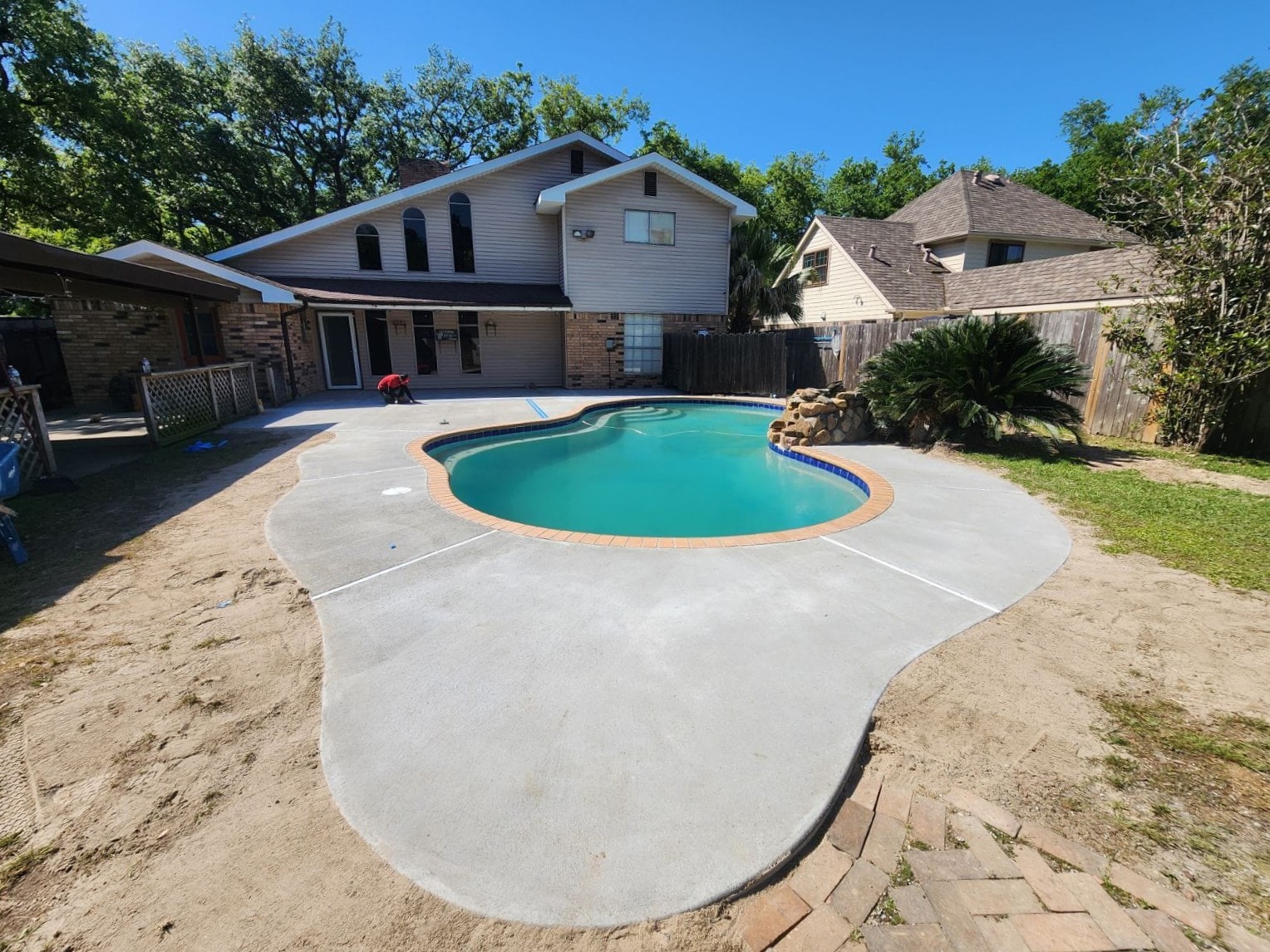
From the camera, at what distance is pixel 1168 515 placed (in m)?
5.08

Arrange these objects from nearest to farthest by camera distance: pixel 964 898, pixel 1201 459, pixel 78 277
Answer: pixel 964 898 < pixel 1201 459 < pixel 78 277

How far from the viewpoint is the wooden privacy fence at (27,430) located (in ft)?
20.1

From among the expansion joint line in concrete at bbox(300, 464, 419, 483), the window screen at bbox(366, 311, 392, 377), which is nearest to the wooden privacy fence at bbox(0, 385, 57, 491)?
the expansion joint line in concrete at bbox(300, 464, 419, 483)

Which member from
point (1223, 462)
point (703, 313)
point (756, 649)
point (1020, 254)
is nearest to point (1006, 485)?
point (1223, 462)

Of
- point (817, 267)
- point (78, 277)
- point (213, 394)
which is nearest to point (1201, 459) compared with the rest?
point (78, 277)

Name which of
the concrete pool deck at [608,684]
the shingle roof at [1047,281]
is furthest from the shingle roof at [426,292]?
the shingle roof at [1047,281]

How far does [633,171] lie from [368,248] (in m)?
8.27

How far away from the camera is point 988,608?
3.44 meters

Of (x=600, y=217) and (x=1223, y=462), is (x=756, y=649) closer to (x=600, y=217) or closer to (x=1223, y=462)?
(x=1223, y=462)

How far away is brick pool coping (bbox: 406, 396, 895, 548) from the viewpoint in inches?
179

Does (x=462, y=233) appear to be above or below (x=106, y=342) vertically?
above

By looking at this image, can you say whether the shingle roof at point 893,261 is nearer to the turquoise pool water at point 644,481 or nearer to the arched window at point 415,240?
the turquoise pool water at point 644,481

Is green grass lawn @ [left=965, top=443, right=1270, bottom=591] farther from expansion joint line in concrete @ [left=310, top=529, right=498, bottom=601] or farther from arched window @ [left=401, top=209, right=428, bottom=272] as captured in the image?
arched window @ [left=401, top=209, right=428, bottom=272]

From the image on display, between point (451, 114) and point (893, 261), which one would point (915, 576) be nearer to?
point (893, 261)
